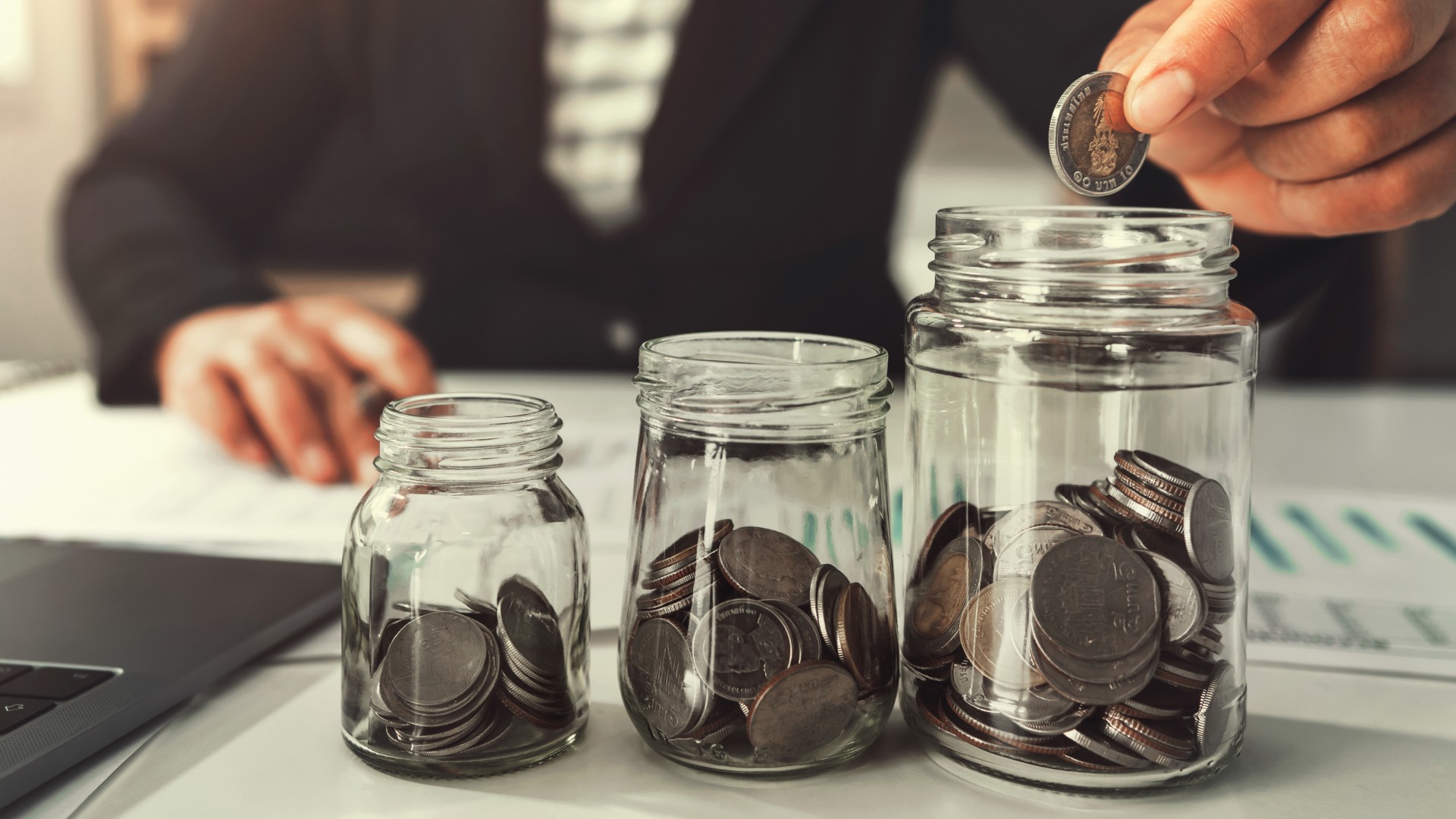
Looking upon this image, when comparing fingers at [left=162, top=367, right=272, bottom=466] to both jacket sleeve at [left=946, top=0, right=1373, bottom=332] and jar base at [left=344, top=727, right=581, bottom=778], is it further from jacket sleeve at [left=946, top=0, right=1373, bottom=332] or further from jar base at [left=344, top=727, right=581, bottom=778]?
jacket sleeve at [left=946, top=0, right=1373, bottom=332]

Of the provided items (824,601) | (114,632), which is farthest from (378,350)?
(824,601)

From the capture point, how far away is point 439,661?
0.46 m

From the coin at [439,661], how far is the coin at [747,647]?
0.10 meters

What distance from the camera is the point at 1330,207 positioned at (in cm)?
68

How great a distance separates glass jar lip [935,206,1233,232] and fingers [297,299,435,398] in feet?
2.70

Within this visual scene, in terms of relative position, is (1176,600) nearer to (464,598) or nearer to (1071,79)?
(464,598)

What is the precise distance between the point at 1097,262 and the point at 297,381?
37.6 inches

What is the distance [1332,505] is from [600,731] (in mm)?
743

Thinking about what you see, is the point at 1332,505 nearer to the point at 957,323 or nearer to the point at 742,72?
the point at 957,323

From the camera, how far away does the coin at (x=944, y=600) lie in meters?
0.47

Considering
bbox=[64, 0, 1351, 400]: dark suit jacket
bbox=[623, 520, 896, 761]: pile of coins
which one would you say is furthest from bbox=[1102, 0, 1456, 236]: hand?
bbox=[64, 0, 1351, 400]: dark suit jacket

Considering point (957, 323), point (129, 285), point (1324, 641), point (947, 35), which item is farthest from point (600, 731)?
point (947, 35)

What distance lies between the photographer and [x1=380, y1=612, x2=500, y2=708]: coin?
0.46 meters

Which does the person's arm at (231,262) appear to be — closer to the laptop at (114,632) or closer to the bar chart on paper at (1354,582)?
the laptop at (114,632)
